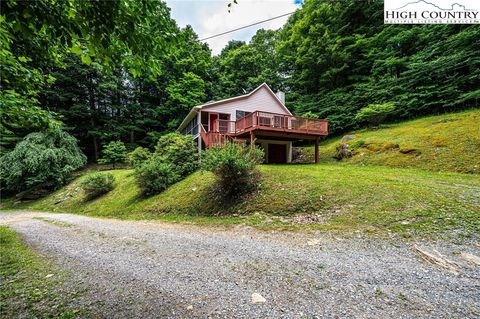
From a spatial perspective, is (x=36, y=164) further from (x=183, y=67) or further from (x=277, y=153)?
(x=183, y=67)

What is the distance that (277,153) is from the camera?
51.2 feet

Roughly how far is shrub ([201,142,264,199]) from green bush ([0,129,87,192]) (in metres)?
14.3

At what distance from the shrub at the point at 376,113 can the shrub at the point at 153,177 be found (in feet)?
43.8

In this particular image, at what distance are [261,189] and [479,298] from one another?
583 centimetres

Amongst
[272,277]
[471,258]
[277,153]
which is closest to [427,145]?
[277,153]

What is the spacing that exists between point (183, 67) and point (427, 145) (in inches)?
1000

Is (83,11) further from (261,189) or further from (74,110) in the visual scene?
(74,110)

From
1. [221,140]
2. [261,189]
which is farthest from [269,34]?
[261,189]

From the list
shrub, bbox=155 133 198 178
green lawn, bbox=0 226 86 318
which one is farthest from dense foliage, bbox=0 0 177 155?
shrub, bbox=155 133 198 178

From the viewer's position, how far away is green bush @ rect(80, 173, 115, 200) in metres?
12.6

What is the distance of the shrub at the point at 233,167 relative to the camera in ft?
24.5

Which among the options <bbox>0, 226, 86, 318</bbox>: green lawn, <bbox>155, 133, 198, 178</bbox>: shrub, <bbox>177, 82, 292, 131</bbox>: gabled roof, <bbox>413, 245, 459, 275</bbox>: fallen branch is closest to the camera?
<bbox>0, 226, 86, 318</bbox>: green lawn

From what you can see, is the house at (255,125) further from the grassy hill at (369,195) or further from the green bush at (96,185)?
the green bush at (96,185)

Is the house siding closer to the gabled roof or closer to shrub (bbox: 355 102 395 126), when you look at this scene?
the gabled roof
